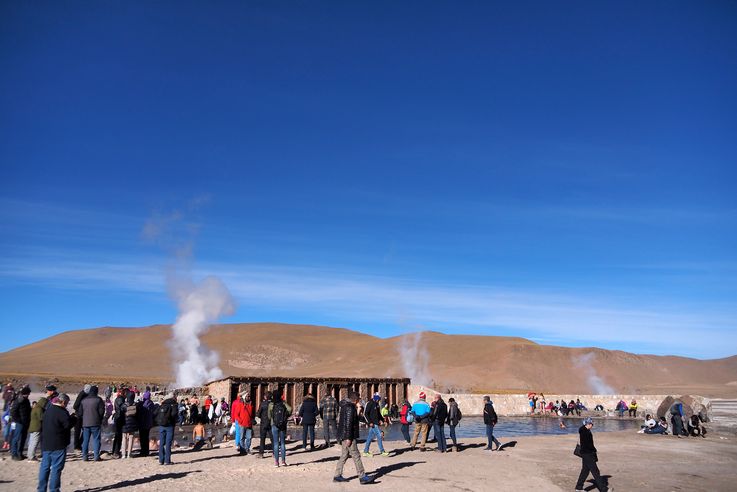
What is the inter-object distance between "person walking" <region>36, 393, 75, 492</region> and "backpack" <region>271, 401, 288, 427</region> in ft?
16.3

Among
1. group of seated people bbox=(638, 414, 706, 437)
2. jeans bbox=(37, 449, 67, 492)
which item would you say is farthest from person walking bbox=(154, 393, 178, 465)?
group of seated people bbox=(638, 414, 706, 437)

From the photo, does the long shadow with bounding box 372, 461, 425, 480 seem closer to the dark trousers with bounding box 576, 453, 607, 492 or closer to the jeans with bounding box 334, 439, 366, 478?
the jeans with bounding box 334, 439, 366, 478

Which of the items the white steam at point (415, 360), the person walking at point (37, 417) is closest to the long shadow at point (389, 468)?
the person walking at point (37, 417)

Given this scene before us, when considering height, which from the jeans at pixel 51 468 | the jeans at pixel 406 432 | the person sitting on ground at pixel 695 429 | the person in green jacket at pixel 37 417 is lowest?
the person sitting on ground at pixel 695 429

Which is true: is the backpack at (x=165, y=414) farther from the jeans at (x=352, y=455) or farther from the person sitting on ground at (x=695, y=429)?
the person sitting on ground at (x=695, y=429)

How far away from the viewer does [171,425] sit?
13930mm

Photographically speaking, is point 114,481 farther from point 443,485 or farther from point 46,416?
point 443,485

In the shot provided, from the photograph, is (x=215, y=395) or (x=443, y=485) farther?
(x=215, y=395)

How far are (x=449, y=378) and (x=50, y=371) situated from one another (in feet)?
270

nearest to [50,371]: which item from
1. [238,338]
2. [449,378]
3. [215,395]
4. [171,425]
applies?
[238,338]

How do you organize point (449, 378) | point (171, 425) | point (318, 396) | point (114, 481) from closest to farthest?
point (114, 481), point (171, 425), point (318, 396), point (449, 378)

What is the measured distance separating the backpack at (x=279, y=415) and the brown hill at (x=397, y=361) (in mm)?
58849

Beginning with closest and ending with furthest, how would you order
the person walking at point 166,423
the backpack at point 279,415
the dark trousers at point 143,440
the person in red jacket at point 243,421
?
the backpack at point 279,415 → the person walking at point 166,423 → the dark trousers at point 143,440 → the person in red jacket at point 243,421

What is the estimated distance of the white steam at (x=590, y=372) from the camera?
94419mm
